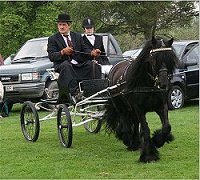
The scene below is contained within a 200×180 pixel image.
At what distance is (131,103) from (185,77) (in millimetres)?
6971

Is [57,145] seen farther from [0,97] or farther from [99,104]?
[0,97]

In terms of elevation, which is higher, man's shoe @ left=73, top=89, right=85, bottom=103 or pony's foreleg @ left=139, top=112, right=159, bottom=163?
man's shoe @ left=73, top=89, right=85, bottom=103

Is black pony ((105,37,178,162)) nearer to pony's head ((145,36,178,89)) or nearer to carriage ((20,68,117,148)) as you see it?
pony's head ((145,36,178,89))

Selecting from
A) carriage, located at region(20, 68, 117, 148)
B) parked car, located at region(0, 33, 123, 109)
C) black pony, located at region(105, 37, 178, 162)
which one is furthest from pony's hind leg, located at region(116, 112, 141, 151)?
parked car, located at region(0, 33, 123, 109)

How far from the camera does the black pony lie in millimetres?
7176

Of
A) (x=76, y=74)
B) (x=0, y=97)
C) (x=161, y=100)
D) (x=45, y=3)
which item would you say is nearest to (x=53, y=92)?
(x=0, y=97)

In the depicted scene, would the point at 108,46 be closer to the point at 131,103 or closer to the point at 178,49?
the point at 178,49

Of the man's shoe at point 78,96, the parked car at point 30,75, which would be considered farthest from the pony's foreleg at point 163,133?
the parked car at point 30,75

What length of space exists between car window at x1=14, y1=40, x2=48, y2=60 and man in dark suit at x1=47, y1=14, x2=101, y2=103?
18.3ft

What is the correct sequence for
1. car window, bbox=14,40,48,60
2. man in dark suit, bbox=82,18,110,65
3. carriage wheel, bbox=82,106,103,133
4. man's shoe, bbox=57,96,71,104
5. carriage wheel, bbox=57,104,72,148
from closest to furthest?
carriage wheel, bbox=57,104,72,148 < man's shoe, bbox=57,96,71,104 < carriage wheel, bbox=82,106,103,133 < man in dark suit, bbox=82,18,110,65 < car window, bbox=14,40,48,60

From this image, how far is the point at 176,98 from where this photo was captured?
14.3 meters

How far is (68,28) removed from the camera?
943cm

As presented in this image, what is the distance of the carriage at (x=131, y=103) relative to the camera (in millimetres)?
7262

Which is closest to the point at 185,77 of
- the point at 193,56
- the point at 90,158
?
the point at 193,56
